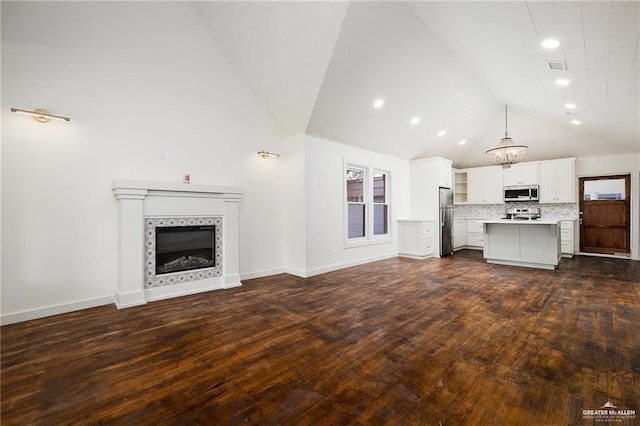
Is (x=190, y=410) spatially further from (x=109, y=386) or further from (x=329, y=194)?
(x=329, y=194)

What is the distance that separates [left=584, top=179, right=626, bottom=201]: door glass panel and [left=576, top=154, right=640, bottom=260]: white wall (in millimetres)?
217

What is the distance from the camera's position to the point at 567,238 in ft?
23.3

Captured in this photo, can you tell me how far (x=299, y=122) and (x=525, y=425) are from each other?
180 inches

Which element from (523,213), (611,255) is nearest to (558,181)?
(523,213)

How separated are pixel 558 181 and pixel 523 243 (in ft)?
9.78

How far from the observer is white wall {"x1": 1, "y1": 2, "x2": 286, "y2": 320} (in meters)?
3.03

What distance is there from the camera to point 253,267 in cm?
501

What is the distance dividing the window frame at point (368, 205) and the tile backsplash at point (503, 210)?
325 cm

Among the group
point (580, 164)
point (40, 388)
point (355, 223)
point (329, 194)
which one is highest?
point (580, 164)

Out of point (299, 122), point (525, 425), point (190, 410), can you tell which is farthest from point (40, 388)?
point (299, 122)

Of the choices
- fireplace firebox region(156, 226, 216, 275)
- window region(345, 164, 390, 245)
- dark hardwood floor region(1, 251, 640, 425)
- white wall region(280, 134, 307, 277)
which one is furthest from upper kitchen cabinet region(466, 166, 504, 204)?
fireplace firebox region(156, 226, 216, 275)

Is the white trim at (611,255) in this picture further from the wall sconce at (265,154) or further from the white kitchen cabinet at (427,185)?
the wall sconce at (265,154)

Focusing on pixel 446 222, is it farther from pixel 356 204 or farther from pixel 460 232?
pixel 356 204

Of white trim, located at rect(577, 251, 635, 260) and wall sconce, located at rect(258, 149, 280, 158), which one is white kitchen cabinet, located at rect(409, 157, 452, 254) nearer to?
white trim, located at rect(577, 251, 635, 260)
